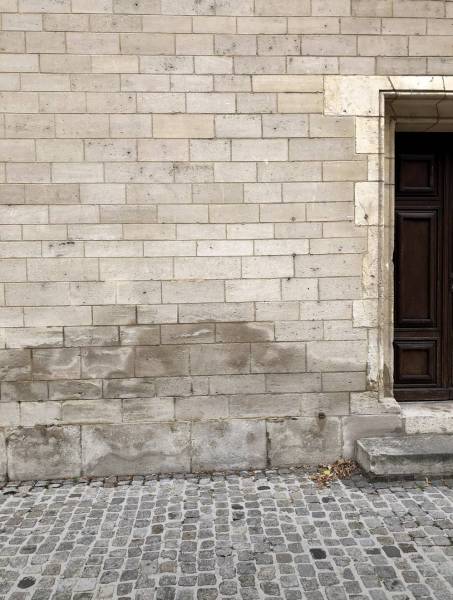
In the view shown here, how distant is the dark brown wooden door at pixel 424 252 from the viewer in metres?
4.54

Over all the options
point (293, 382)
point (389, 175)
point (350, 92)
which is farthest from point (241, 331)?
point (350, 92)

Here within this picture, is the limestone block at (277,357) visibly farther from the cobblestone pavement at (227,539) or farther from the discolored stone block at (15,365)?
the discolored stone block at (15,365)

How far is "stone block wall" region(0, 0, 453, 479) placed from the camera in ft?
12.7

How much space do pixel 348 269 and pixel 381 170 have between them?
2.97 ft

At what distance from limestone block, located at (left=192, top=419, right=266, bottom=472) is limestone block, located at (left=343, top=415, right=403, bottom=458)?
A: 0.74m

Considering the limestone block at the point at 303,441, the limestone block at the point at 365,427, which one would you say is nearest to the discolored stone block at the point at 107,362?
the limestone block at the point at 303,441

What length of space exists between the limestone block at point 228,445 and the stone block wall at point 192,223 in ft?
0.06

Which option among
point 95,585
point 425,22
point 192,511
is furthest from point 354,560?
point 425,22

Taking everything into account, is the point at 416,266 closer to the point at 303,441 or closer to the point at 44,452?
the point at 303,441

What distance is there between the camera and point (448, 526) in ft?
10.1

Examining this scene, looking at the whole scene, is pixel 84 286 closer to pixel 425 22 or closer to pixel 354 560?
pixel 354 560

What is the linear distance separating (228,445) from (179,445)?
42 centimetres

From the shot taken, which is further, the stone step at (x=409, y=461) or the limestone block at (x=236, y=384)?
the limestone block at (x=236, y=384)

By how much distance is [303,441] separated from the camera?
4074mm
